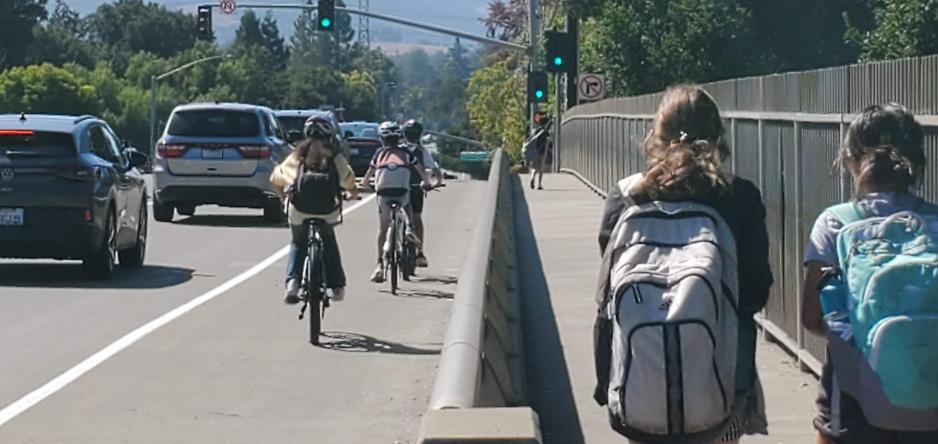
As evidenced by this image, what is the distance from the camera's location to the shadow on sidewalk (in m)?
10.7

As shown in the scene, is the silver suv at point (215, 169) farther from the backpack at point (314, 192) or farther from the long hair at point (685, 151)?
the long hair at point (685, 151)

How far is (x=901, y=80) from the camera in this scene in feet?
30.6

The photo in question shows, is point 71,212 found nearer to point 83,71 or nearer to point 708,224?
point 708,224

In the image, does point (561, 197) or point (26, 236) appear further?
point (561, 197)

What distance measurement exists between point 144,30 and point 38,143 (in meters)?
156

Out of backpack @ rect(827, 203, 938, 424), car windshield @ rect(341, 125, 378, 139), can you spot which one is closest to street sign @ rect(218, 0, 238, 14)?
car windshield @ rect(341, 125, 378, 139)

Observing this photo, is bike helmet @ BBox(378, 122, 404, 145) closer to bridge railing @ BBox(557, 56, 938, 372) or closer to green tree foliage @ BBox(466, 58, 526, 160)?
bridge railing @ BBox(557, 56, 938, 372)

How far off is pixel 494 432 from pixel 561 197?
3138cm

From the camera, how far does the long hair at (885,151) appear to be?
18.9ft

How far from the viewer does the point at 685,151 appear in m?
5.98

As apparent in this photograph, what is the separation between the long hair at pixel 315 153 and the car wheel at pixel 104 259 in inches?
196

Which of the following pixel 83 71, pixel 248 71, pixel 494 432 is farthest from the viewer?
pixel 248 71

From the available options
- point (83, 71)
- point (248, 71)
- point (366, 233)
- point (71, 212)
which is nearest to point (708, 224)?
point (71, 212)

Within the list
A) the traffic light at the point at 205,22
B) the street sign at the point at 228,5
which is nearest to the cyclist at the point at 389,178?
the street sign at the point at 228,5
